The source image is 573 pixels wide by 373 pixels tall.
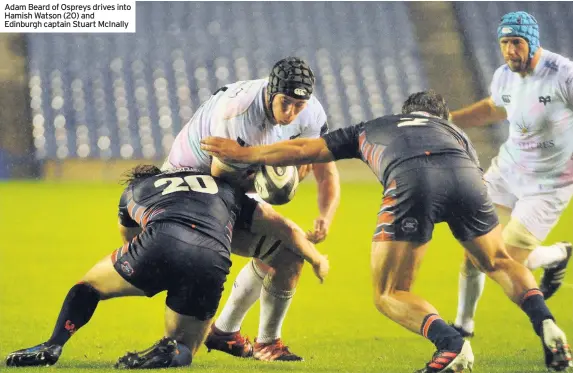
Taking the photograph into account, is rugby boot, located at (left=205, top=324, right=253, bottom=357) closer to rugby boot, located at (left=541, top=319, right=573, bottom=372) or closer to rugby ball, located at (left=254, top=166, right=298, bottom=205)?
rugby ball, located at (left=254, top=166, right=298, bottom=205)

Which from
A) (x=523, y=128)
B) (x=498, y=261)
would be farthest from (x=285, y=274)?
(x=523, y=128)

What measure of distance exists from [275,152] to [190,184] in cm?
49

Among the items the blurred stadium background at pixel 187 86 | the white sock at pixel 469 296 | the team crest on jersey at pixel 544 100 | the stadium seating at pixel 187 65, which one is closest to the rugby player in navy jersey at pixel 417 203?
the white sock at pixel 469 296

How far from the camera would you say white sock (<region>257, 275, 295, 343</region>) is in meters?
5.48

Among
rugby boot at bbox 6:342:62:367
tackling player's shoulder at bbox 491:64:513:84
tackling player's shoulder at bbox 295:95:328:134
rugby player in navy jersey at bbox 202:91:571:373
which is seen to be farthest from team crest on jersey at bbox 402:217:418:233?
tackling player's shoulder at bbox 491:64:513:84

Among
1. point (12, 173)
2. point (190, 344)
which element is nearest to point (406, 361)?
point (190, 344)

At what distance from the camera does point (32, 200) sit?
44.9ft

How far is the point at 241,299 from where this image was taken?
5598 millimetres

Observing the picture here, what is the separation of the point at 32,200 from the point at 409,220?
991 centimetres

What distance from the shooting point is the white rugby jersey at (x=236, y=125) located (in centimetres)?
513

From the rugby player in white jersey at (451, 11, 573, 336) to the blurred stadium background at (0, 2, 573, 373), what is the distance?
2.09 meters

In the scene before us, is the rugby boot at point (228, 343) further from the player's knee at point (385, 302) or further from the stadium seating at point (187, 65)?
the stadium seating at point (187, 65)

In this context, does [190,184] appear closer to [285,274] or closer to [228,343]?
[285,274]

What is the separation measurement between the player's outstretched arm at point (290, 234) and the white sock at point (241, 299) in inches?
16.6
